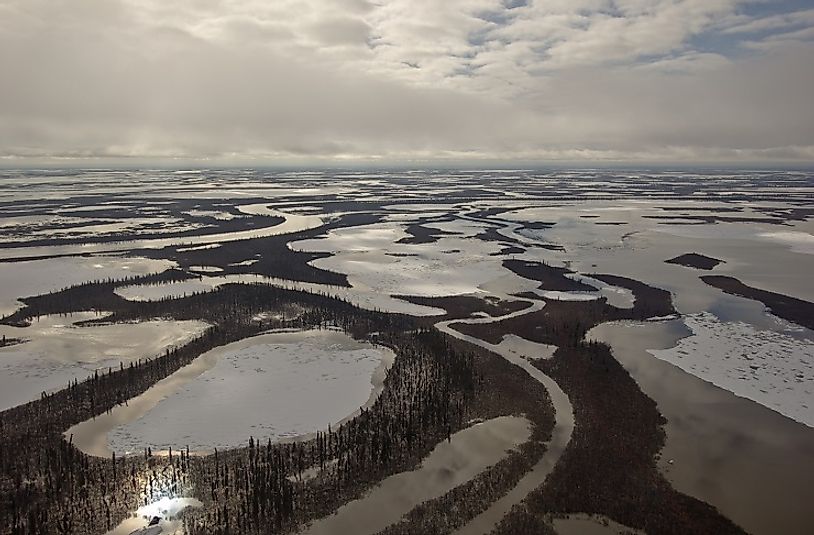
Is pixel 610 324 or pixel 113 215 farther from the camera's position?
pixel 113 215

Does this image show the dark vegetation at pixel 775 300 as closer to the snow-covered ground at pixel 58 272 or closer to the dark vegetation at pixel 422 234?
the dark vegetation at pixel 422 234

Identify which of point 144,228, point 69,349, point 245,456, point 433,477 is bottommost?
point 433,477

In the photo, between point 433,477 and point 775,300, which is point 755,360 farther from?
point 433,477

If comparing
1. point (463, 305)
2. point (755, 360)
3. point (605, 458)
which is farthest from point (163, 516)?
point (755, 360)

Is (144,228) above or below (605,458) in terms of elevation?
above

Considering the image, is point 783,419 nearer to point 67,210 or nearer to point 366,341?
point 366,341

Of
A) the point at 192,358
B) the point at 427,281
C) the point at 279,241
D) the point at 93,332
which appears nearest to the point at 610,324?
the point at 427,281
